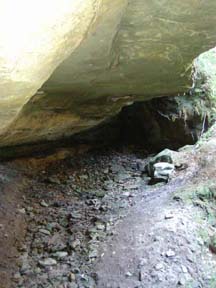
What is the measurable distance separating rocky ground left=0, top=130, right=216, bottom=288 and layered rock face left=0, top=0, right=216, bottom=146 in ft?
2.75

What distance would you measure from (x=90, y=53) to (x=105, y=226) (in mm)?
2245

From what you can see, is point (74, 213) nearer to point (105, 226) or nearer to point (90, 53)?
point (105, 226)

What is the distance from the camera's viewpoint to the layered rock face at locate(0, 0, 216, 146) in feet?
5.98

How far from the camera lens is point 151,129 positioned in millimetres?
6961

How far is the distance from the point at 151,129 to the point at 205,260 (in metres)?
3.38

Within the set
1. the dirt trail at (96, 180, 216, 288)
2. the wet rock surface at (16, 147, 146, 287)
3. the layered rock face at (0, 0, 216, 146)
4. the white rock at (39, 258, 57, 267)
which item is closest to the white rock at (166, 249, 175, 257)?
the dirt trail at (96, 180, 216, 288)

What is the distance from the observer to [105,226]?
4582mm

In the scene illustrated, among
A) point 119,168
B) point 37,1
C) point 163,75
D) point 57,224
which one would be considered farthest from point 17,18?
point 119,168

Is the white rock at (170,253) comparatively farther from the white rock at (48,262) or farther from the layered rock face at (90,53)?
the layered rock face at (90,53)

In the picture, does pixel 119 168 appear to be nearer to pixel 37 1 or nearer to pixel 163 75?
pixel 163 75

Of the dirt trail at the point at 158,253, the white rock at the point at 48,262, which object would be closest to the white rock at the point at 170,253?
the dirt trail at the point at 158,253

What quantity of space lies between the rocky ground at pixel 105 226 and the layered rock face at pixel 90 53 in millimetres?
839

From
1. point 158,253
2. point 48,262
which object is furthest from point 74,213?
point 158,253

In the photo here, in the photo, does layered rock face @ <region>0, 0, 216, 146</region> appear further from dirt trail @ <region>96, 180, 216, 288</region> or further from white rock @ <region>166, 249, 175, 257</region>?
white rock @ <region>166, 249, 175, 257</region>
